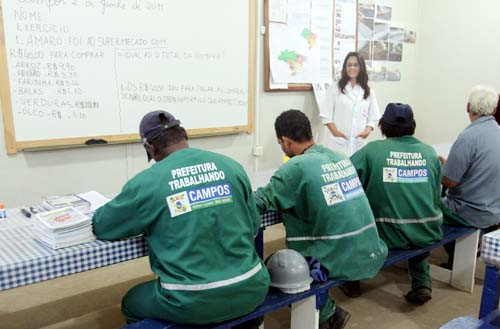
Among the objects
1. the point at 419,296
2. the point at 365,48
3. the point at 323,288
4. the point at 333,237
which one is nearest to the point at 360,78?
the point at 365,48

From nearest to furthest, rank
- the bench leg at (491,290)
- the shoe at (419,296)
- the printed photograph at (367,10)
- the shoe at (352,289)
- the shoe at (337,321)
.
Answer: the bench leg at (491,290) → the shoe at (337,321) → the shoe at (419,296) → the shoe at (352,289) → the printed photograph at (367,10)

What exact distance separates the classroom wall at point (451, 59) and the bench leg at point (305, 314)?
3926mm

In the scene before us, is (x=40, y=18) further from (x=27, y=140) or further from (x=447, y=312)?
(x=447, y=312)

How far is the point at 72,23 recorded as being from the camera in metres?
2.94

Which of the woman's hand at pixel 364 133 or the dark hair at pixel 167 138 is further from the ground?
the dark hair at pixel 167 138

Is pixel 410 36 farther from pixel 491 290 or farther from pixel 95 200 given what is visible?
pixel 95 200

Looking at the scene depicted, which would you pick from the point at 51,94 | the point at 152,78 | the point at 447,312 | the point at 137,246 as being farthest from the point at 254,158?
the point at 137,246

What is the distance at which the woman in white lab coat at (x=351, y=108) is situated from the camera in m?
3.97

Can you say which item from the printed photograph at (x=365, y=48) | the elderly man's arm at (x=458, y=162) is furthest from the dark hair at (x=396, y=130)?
the printed photograph at (x=365, y=48)

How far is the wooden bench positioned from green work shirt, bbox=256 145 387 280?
0.13 meters

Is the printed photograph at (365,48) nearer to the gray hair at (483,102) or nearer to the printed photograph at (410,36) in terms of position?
the printed photograph at (410,36)

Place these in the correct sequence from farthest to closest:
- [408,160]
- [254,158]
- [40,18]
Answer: [254,158]
[40,18]
[408,160]

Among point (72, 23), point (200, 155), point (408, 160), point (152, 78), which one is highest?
point (72, 23)

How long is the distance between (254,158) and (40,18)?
6.74 feet
